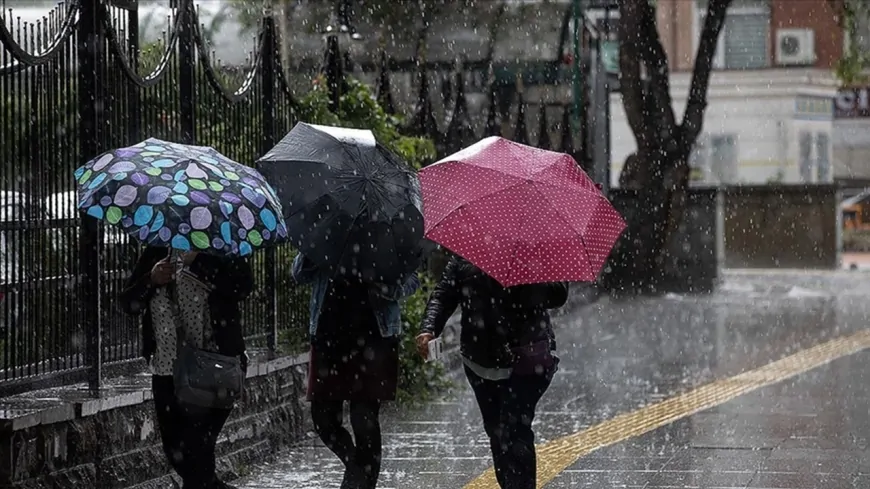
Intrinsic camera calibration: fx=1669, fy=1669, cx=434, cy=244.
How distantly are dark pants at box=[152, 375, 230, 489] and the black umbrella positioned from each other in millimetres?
945

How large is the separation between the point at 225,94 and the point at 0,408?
327 centimetres

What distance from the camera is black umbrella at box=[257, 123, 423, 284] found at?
7484 millimetres

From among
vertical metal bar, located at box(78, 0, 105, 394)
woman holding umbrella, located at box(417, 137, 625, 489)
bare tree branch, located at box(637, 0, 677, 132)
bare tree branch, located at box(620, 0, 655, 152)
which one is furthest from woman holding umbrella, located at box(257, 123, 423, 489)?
bare tree branch, located at box(637, 0, 677, 132)

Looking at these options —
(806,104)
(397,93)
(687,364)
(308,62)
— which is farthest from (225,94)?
(806,104)

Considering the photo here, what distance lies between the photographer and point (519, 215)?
7.36m

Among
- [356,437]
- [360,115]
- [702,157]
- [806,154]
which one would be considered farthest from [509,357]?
[806,154]

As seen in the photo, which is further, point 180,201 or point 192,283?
point 192,283

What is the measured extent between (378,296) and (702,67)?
1771cm

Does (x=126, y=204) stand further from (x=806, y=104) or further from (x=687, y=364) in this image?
(x=806, y=104)

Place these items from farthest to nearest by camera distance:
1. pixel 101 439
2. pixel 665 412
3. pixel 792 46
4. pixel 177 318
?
pixel 792 46 → pixel 665 412 → pixel 101 439 → pixel 177 318

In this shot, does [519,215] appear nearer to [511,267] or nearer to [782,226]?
[511,267]

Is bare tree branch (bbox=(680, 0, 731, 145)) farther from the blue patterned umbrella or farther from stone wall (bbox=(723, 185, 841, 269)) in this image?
the blue patterned umbrella

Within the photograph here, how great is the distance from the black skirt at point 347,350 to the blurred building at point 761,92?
3917 cm

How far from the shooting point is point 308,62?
18484mm
